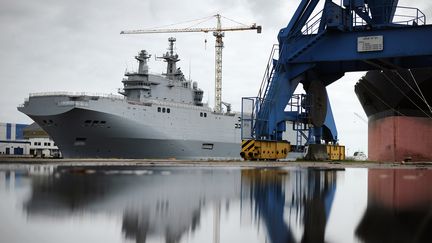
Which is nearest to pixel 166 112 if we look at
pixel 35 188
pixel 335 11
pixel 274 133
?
pixel 274 133

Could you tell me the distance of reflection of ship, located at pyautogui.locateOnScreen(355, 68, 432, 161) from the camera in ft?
113

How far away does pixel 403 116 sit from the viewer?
35.6 meters

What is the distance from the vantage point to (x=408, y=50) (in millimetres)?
24375

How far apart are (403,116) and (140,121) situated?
996 inches

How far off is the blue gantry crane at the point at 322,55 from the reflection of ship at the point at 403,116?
7282mm

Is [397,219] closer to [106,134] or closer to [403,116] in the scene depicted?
[403,116]

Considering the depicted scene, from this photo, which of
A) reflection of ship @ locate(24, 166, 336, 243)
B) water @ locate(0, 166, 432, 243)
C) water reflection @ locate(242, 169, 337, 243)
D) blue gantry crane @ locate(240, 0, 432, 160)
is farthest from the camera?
blue gantry crane @ locate(240, 0, 432, 160)

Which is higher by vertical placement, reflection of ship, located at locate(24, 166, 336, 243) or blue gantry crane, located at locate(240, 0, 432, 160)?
blue gantry crane, located at locate(240, 0, 432, 160)

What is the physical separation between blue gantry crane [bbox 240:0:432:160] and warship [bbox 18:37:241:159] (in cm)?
2111

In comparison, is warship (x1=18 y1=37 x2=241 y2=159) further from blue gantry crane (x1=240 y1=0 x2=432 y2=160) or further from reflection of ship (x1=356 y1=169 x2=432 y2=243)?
reflection of ship (x1=356 y1=169 x2=432 y2=243)

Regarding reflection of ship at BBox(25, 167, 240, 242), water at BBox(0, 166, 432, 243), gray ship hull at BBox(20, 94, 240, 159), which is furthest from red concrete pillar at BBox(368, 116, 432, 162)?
reflection of ship at BBox(25, 167, 240, 242)

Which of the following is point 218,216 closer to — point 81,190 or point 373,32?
point 81,190

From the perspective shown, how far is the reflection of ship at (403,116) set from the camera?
34.3m

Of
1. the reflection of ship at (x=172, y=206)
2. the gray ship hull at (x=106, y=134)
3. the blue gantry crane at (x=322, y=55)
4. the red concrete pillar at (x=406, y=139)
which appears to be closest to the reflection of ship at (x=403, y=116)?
the red concrete pillar at (x=406, y=139)
